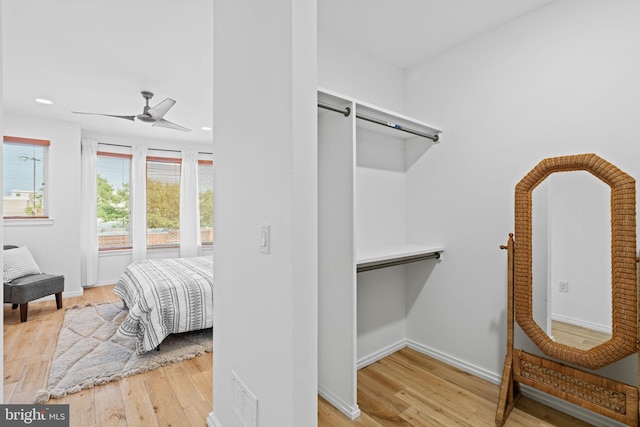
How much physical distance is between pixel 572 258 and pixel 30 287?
16.5 feet

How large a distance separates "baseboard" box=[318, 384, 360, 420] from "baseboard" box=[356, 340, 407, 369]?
0.41 metres

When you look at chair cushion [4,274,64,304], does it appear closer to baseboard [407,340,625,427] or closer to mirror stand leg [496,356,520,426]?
baseboard [407,340,625,427]

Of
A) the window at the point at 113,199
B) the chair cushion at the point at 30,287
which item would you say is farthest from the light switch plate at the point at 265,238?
the window at the point at 113,199

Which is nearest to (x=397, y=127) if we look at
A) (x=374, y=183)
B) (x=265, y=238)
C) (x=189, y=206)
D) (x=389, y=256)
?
(x=374, y=183)

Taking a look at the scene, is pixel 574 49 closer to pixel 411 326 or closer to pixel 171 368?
pixel 411 326

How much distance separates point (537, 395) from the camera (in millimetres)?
2072

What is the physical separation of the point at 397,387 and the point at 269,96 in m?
2.07

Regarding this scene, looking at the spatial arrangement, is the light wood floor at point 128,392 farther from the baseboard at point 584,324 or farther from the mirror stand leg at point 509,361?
the baseboard at point 584,324

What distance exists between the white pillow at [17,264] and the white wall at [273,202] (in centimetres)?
365

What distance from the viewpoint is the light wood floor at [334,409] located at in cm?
191

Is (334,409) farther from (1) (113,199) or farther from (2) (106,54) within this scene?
(1) (113,199)

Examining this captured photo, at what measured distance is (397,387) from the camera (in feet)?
7.29

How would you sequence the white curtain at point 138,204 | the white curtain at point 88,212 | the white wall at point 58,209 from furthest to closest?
the white curtain at point 138,204
the white curtain at point 88,212
the white wall at point 58,209

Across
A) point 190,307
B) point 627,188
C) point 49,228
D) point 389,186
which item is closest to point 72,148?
point 49,228
